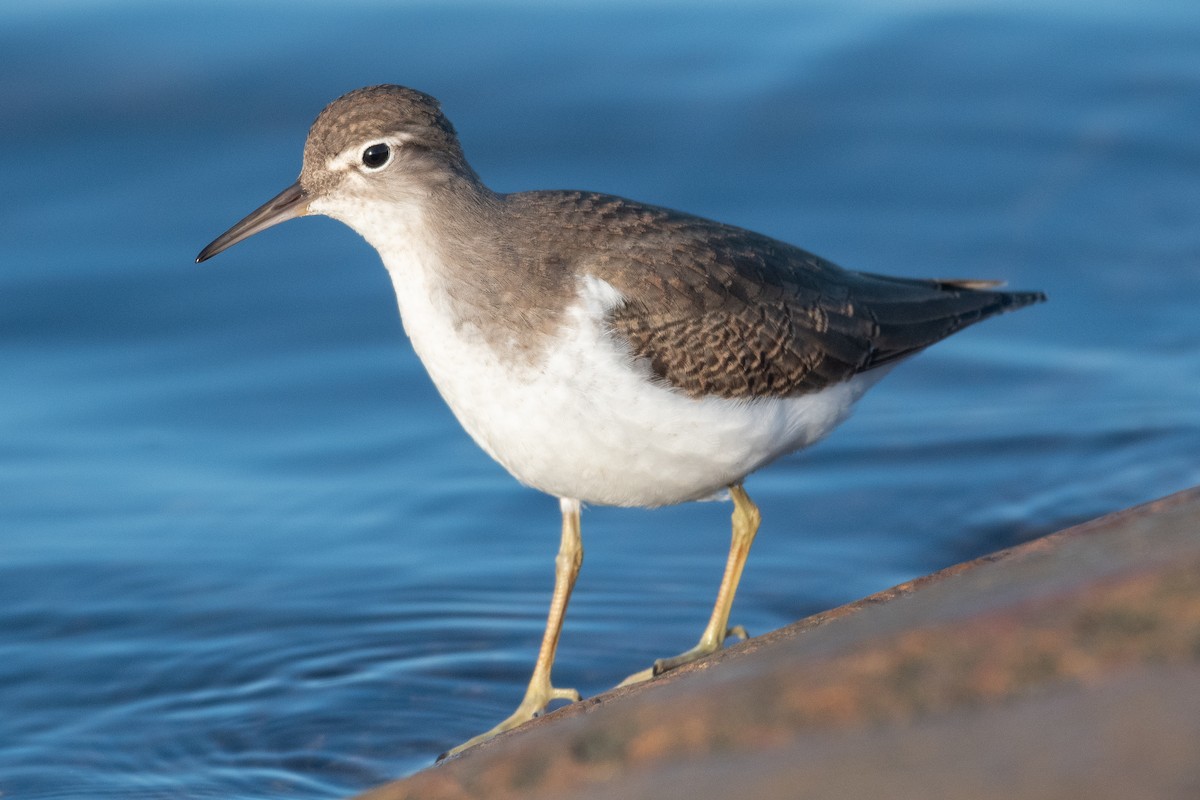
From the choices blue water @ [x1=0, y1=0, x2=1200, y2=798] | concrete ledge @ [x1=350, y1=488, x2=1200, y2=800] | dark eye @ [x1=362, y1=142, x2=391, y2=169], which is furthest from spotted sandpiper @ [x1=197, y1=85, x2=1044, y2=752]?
concrete ledge @ [x1=350, y1=488, x2=1200, y2=800]

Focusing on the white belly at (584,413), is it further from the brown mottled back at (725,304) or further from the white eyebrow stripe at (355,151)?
the white eyebrow stripe at (355,151)

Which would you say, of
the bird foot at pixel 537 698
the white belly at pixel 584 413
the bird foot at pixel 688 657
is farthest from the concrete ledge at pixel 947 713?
the bird foot at pixel 537 698

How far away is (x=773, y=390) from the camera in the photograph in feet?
23.6

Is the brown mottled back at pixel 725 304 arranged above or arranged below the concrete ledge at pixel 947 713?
above

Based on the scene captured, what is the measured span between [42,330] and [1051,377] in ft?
23.3

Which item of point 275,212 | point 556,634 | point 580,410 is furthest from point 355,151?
point 556,634

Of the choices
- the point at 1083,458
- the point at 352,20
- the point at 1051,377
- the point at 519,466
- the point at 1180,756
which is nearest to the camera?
the point at 1180,756

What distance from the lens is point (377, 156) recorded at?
6.74 meters

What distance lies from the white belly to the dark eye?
0.43 metres

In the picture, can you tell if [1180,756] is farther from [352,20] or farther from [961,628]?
[352,20]

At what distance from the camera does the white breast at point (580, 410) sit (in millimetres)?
6336

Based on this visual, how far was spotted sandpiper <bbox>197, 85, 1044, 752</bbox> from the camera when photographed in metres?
6.39

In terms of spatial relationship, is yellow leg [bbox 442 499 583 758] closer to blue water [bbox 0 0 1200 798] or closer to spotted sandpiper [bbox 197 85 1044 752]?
spotted sandpiper [bbox 197 85 1044 752]

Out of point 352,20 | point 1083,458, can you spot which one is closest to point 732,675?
point 1083,458
